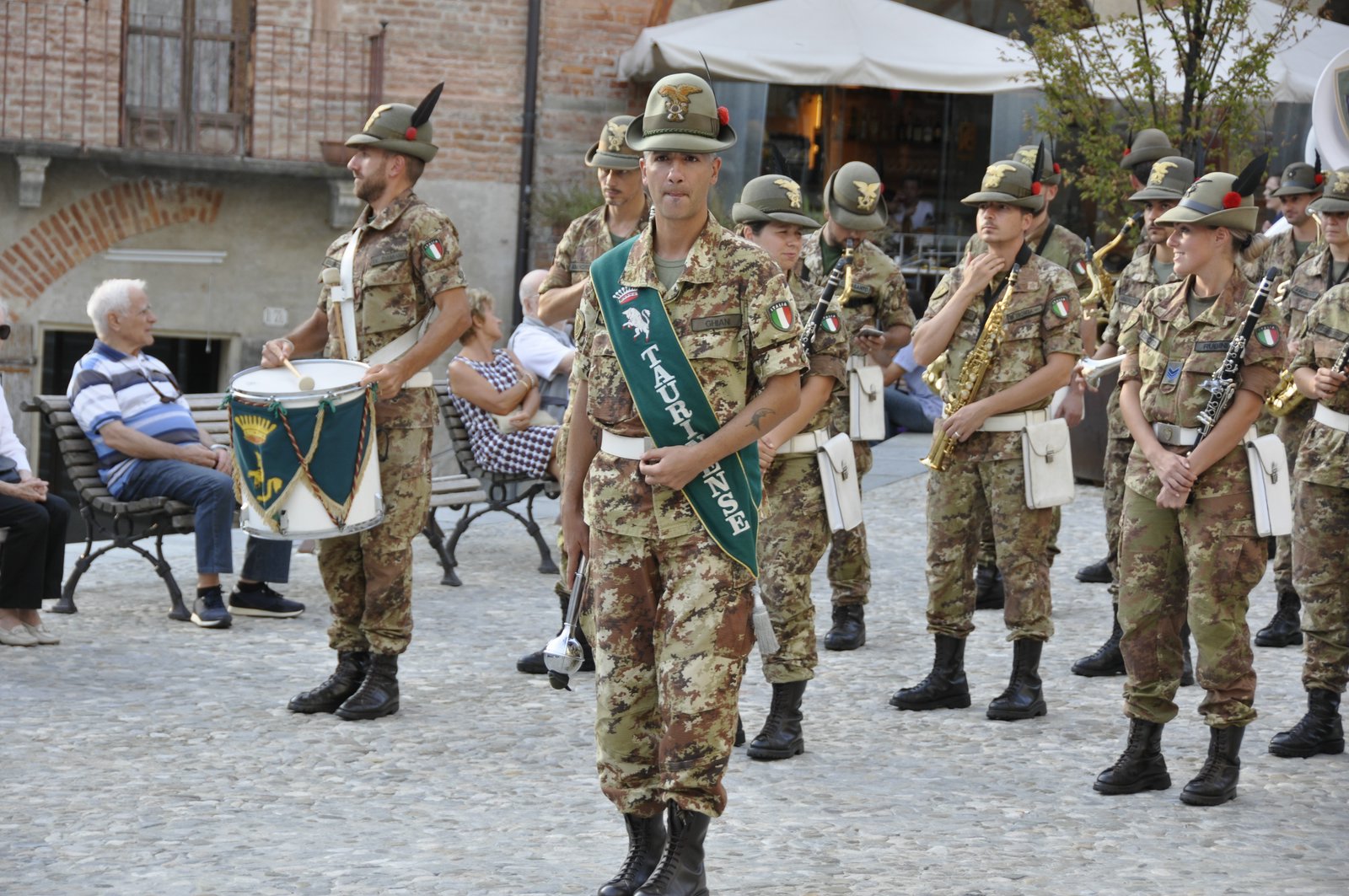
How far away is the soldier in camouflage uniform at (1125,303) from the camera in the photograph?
7809 millimetres

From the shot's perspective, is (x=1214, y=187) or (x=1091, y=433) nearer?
(x=1214, y=187)

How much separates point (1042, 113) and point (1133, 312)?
7523mm

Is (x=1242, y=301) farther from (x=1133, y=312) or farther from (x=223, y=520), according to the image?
(x=223, y=520)

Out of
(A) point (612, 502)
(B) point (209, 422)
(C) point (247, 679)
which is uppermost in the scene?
(A) point (612, 502)

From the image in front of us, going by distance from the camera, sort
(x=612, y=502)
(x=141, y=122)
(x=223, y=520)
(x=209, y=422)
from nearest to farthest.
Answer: (x=612, y=502) < (x=223, y=520) < (x=209, y=422) < (x=141, y=122)

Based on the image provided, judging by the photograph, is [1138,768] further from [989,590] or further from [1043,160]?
[989,590]

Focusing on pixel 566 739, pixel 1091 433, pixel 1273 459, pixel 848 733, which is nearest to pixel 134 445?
pixel 566 739

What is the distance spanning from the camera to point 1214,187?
6.11 meters

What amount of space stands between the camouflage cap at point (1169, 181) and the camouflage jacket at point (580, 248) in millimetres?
2092

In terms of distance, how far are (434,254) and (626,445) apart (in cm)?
218

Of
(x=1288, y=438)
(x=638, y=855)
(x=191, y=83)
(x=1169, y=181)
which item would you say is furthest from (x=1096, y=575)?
(x=191, y=83)

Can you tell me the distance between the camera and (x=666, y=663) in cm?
473

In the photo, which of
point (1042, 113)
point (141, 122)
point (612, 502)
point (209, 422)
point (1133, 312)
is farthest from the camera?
point (141, 122)

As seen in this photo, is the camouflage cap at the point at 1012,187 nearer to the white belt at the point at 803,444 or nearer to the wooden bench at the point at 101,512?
the white belt at the point at 803,444
